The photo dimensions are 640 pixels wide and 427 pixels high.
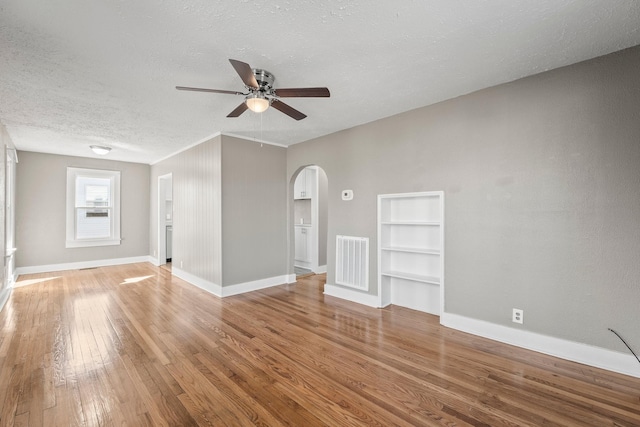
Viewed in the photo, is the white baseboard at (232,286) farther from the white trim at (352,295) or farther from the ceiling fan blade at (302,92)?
the ceiling fan blade at (302,92)

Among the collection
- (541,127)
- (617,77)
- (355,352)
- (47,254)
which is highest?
(617,77)

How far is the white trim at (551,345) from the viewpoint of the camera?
2201mm

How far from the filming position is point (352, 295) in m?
4.12

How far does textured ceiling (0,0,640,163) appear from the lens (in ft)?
5.78

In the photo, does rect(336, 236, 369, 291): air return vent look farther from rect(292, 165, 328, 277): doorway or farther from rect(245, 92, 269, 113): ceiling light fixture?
rect(245, 92, 269, 113): ceiling light fixture

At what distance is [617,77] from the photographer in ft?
7.38

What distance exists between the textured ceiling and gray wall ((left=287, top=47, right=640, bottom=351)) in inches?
10.4

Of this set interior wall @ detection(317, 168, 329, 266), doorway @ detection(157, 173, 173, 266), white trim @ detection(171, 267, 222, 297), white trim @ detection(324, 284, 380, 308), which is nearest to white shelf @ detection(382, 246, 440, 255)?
white trim @ detection(324, 284, 380, 308)

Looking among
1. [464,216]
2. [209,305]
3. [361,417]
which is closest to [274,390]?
[361,417]

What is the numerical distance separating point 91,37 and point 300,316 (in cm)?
333

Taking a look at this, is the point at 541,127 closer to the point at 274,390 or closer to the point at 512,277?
the point at 512,277

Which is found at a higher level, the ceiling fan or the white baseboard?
the ceiling fan

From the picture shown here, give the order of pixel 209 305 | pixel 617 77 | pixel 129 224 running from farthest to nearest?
1. pixel 129 224
2. pixel 209 305
3. pixel 617 77

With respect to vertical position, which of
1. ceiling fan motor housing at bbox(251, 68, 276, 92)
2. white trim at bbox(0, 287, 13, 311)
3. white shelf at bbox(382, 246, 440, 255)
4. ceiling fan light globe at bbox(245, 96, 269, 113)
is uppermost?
ceiling fan motor housing at bbox(251, 68, 276, 92)
